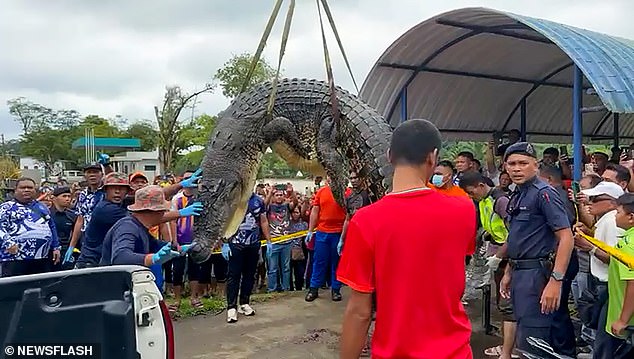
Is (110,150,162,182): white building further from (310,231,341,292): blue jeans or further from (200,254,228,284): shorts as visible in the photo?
(310,231,341,292): blue jeans

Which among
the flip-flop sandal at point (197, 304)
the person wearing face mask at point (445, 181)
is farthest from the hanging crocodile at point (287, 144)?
the flip-flop sandal at point (197, 304)

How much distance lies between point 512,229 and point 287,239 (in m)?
5.03

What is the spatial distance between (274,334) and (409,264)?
409 cm

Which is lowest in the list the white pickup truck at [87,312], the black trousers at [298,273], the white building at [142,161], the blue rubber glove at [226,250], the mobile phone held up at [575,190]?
the white building at [142,161]

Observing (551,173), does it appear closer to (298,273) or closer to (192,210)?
(192,210)

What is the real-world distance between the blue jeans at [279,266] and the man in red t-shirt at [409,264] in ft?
21.0

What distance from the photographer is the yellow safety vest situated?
5477 mm

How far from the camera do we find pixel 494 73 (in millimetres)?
10547

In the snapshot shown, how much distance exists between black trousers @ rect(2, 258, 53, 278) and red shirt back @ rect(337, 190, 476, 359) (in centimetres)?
495

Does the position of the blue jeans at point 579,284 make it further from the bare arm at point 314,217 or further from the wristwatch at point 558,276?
the bare arm at point 314,217

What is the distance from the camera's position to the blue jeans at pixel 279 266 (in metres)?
8.70

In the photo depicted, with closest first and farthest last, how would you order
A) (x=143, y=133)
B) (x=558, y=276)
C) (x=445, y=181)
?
(x=558, y=276) → (x=445, y=181) → (x=143, y=133)

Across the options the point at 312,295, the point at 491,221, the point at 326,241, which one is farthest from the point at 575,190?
the point at 312,295

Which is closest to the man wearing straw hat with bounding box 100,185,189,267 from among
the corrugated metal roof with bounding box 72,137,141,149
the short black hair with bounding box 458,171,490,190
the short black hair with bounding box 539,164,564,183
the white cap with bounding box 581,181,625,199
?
the white cap with bounding box 581,181,625,199
